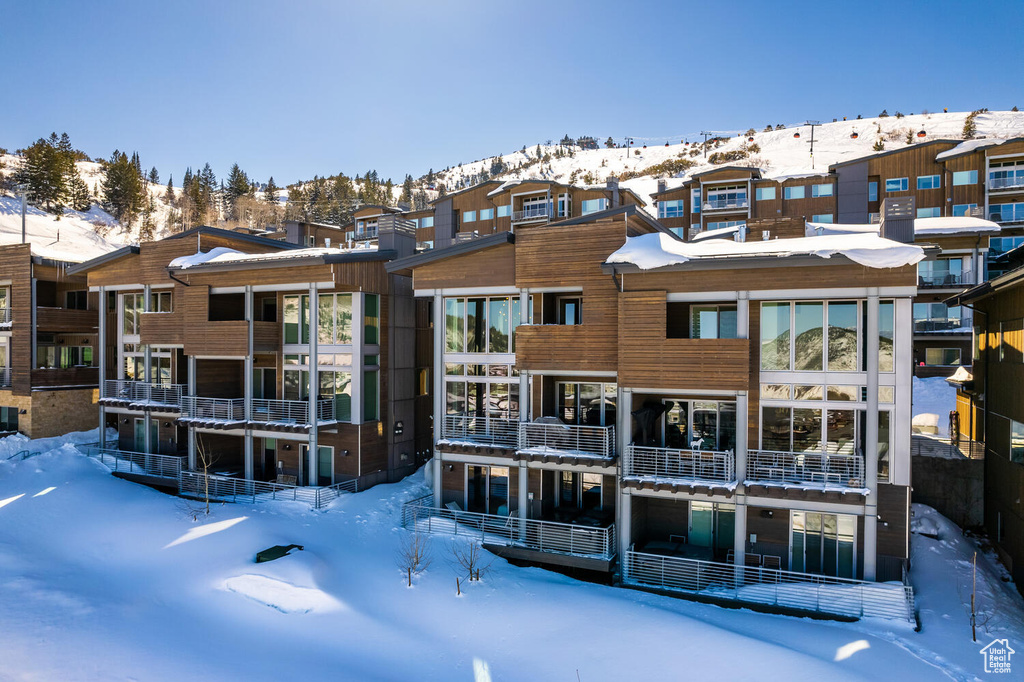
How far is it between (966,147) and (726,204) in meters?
15.6

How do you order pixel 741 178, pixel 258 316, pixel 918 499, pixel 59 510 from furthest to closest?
pixel 741 178 < pixel 258 316 < pixel 918 499 < pixel 59 510

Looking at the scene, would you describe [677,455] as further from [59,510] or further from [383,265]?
[59,510]

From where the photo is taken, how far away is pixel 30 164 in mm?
75188

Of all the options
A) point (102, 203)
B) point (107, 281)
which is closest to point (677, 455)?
point (107, 281)

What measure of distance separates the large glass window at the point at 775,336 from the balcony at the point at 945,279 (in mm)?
25963

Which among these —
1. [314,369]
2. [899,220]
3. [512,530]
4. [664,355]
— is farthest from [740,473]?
[314,369]

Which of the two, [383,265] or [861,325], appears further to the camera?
[383,265]

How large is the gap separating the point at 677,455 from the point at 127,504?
775 inches

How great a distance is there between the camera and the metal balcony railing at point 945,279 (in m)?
35.5

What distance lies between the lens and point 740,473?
16.4m

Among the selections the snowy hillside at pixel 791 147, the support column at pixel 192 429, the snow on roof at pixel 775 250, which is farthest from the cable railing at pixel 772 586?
the snowy hillside at pixel 791 147

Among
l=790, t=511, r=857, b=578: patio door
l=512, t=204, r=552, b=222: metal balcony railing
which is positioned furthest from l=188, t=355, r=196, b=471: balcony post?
l=512, t=204, r=552, b=222: metal balcony railing

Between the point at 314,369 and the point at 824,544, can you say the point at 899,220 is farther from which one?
the point at 314,369

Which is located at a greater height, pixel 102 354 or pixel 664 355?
pixel 664 355
